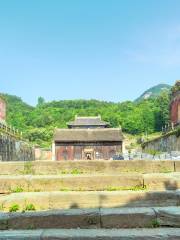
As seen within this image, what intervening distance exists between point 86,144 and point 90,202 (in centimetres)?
4153

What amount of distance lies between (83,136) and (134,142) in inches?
1341

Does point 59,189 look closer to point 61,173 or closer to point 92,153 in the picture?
point 61,173

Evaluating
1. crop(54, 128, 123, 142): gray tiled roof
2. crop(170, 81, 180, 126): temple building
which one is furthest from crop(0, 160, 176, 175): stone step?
crop(54, 128, 123, 142): gray tiled roof

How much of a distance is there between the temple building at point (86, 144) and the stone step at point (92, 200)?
3930cm

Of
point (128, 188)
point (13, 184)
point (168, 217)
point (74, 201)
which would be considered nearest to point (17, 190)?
point (13, 184)

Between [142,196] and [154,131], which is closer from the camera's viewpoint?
[142,196]

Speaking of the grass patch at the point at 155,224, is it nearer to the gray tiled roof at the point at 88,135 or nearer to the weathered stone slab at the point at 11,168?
the weathered stone slab at the point at 11,168

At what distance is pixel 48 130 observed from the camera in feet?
279

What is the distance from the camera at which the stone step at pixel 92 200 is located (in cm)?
593

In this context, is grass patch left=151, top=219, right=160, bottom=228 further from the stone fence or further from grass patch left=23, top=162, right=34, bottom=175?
the stone fence

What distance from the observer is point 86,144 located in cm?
4741

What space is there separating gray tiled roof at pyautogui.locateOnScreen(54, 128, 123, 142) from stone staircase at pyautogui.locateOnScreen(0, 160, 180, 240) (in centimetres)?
3841

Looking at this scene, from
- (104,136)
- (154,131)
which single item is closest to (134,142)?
(154,131)

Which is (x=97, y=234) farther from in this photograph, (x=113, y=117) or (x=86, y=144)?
(x=113, y=117)
